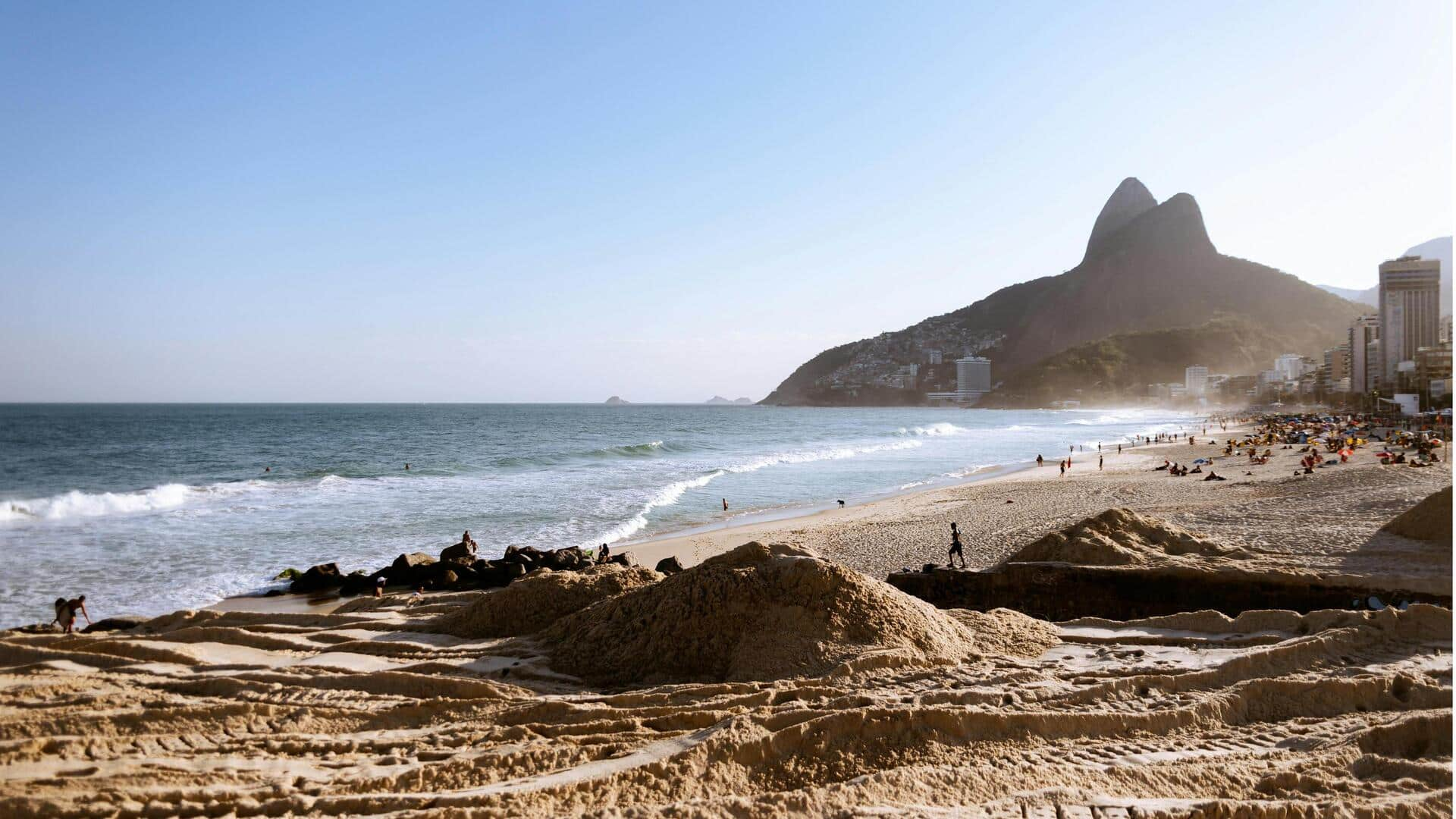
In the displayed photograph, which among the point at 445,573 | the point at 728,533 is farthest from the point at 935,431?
the point at 445,573

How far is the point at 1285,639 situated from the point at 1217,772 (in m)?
3.09

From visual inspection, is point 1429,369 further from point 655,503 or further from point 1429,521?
point 655,503

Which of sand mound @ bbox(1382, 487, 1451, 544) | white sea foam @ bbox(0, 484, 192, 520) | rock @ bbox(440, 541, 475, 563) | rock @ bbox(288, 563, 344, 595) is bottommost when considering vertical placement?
white sea foam @ bbox(0, 484, 192, 520)

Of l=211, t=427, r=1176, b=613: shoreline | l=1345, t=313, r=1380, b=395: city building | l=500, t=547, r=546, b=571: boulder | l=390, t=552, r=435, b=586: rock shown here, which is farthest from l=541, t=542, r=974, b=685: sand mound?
l=1345, t=313, r=1380, b=395: city building

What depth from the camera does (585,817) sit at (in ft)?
11.7

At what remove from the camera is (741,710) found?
4918 mm

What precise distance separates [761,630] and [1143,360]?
15886 centimetres

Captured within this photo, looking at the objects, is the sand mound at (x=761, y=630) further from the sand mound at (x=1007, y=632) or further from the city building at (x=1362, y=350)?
the city building at (x=1362, y=350)

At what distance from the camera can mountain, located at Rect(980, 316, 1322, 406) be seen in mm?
134500

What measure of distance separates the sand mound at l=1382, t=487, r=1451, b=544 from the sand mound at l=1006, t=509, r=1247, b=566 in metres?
3.19

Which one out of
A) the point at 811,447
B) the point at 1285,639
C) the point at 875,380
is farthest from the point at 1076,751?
the point at 875,380

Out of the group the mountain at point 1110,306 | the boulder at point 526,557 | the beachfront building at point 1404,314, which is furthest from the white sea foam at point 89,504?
the mountain at point 1110,306

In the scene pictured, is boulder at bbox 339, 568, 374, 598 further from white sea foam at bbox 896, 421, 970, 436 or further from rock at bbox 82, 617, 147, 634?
white sea foam at bbox 896, 421, 970, 436

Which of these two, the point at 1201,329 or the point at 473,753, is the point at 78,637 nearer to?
the point at 473,753
